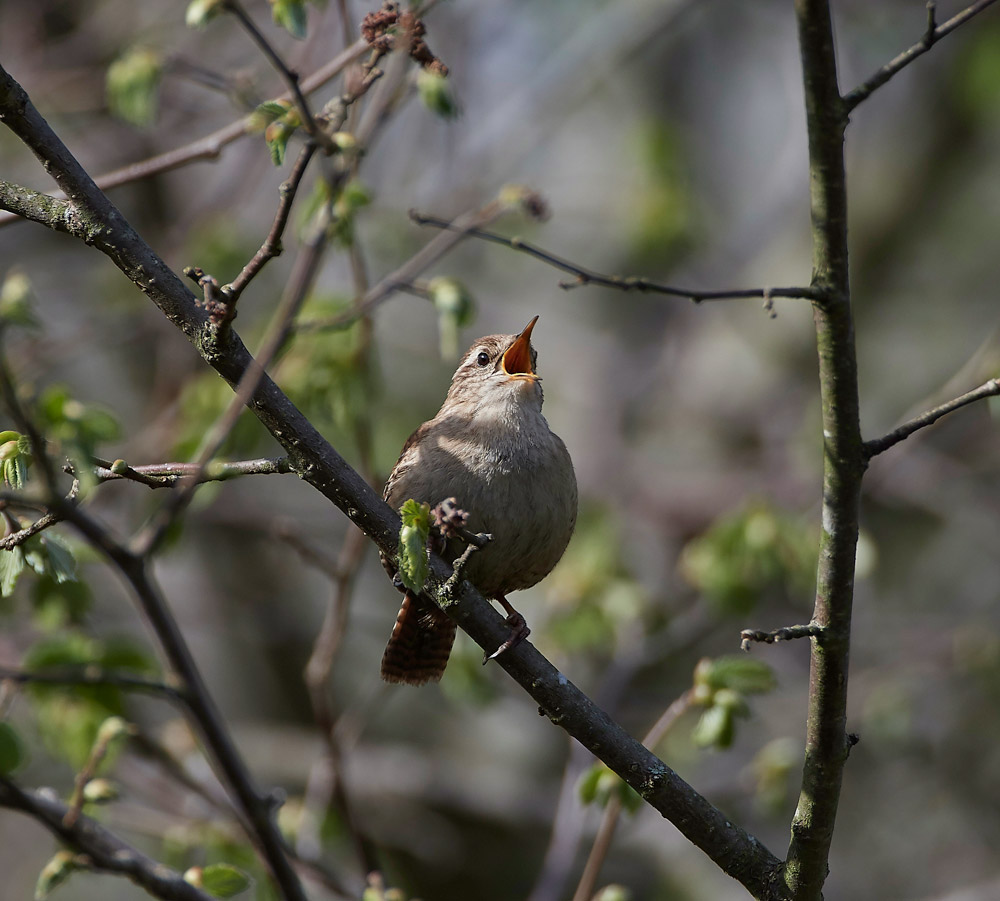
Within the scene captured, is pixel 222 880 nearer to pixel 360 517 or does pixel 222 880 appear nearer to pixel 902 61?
pixel 360 517

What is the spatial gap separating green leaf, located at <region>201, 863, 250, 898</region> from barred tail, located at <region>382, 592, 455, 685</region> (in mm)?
880

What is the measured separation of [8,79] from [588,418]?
252 inches

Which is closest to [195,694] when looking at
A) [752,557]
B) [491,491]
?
[491,491]

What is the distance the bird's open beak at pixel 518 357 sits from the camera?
3.90 meters

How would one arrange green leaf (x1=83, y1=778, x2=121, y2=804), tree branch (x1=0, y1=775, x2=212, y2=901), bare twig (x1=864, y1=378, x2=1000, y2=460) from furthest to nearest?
1. green leaf (x1=83, y1=778, x2=121, y2=804)
2. tree branch (x1=0, y1=775, x2=212, y2=901)
3. bare twig (x1=864, y1=378, x2=1000, y2=460)

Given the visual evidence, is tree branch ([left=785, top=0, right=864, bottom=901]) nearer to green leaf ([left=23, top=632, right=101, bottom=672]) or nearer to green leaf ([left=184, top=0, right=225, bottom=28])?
green leaf ([left=184, top=0, right=225, bottom=28])

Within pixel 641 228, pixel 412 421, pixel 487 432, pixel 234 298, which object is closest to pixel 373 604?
pixel 412 421

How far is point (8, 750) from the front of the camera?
7.61 feet

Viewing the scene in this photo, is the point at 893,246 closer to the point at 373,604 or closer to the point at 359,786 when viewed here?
the point at 373,604

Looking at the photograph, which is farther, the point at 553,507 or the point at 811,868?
the point at 553,507

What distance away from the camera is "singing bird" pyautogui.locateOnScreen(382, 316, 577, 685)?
10.4 ft

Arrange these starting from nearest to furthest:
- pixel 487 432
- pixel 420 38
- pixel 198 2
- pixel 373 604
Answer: pixel 420 38, pixel 198 2, pixel 487 432, pixel 373 604

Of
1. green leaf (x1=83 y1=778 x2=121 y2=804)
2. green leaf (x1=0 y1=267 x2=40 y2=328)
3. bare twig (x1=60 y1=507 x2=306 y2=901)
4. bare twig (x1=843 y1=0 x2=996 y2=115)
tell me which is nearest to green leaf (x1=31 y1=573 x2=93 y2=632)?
green leaf (x1=0 y1=267 x2=40 y2=328)

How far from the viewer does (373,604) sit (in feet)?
26.0
